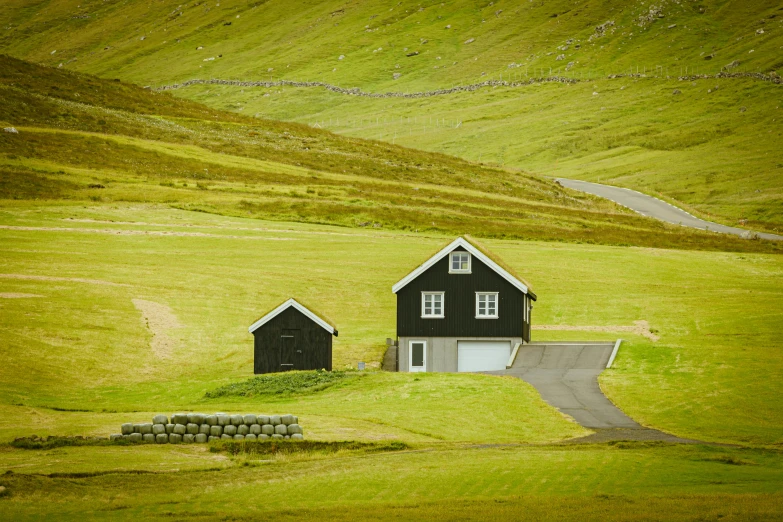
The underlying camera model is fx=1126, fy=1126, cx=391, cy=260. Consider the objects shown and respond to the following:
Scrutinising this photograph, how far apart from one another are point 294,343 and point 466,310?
35.6 feet

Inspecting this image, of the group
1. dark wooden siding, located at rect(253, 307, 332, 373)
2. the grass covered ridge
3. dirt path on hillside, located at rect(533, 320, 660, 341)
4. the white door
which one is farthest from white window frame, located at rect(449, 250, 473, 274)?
the grass covered ridge

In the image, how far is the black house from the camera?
2478 inches

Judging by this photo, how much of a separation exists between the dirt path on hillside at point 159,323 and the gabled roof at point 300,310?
6.45m

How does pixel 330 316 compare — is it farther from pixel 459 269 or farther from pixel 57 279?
pixel 57 279

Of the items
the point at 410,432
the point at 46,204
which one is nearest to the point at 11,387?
the point at 410,432

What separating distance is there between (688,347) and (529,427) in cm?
2191

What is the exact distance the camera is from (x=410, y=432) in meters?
Result: 40.7

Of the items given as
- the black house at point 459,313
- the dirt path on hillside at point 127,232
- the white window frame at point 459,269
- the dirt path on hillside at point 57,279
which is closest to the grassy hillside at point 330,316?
the dirt path on hillside at point 57,279

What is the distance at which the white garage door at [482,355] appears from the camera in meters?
63.0

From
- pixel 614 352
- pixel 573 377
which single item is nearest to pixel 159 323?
pixel 573 377

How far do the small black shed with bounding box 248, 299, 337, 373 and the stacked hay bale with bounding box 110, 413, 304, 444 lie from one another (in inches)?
747

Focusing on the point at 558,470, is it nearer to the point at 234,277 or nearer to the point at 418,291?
the point at 418,291

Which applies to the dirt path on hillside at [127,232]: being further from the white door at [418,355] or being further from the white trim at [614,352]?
the white trim at [614,352]

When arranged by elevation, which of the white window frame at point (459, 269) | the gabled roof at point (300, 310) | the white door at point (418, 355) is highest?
the white window frame at point (459, 269)
